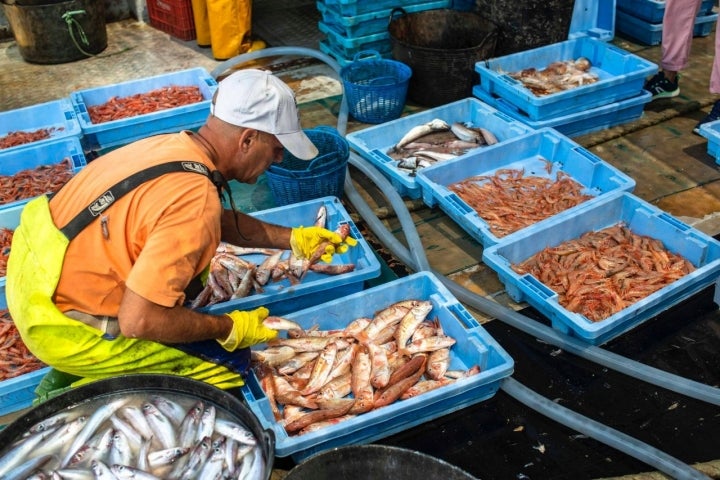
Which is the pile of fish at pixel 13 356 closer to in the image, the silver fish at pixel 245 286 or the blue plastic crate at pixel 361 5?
the silver fish at pixel 245 286

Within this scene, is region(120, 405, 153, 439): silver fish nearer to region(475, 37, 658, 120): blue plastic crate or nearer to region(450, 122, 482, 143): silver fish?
region(450, 122, 482, 143): silver fish

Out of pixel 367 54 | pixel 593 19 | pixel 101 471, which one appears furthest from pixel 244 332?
pixel 593 19

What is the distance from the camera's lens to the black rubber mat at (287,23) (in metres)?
8.60

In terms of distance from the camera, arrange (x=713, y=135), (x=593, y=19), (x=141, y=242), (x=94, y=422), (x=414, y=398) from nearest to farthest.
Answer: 1. (x=141, y=242)
2. (x=94, y=422)
3. (x=414, y=398)
4. (x=713, y=135)
5. (x=593, y=19)

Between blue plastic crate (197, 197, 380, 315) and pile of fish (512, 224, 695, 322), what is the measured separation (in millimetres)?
1039

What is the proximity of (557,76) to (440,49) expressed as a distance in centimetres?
123

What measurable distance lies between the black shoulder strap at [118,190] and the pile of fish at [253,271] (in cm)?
145

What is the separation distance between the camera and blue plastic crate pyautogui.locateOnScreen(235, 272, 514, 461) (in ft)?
11.0

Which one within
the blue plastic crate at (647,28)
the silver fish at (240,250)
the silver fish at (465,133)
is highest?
the blue plastic crate at (647,28)

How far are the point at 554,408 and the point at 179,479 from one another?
2.04 m

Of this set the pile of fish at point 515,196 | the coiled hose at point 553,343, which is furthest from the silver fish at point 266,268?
the pile of fish at point 515,196

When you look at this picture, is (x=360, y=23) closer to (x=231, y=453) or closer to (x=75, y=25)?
(x=75, y=25)

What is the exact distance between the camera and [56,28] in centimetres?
800

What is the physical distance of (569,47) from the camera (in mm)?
7098
